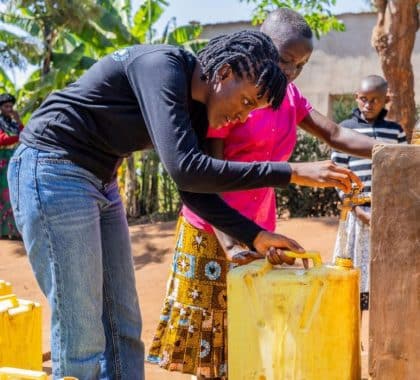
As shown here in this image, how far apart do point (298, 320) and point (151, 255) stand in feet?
21.1

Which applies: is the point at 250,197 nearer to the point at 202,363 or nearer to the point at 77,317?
the point at 202,363

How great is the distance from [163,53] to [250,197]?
85 centimetres

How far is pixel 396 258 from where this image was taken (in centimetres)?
207

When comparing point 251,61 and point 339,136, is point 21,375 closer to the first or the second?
point 251,61

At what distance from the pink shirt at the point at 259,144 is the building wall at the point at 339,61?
41.2 ft

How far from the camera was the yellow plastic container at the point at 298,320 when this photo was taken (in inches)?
86.9

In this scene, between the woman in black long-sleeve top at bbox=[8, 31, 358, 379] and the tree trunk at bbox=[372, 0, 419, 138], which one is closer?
the woman in black long-sleeve top at bbox=[8, 31, 358, 379]

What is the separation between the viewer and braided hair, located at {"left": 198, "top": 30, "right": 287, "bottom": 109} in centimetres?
221

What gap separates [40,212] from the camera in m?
2.35

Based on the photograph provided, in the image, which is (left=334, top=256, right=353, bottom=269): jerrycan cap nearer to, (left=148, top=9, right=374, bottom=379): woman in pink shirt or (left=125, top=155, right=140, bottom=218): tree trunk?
(left=148, top=9, right=374, bottom=379): woman in pink shirt

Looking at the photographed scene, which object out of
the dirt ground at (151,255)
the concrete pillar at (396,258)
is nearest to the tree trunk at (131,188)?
the dirt ground at (151,255)

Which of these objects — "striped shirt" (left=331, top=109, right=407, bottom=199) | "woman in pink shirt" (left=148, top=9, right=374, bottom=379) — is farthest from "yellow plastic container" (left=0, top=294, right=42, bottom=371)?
"striped shirt" (left=331, top=109, right=407, bottom=199)

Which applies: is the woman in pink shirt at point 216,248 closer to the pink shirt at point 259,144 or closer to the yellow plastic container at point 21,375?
the pink shirt at point 259,144

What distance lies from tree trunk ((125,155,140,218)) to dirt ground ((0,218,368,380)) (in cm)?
205
